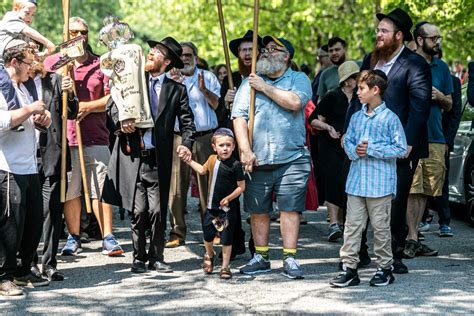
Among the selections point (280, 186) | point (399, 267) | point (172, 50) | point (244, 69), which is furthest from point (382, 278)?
point (244, 69)

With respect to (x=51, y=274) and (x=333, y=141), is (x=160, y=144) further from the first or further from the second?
(x=333, y=141)

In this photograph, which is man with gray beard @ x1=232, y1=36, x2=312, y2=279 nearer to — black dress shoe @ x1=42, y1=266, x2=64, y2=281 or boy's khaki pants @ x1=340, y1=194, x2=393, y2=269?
boy's khaki pants @ x1=340, y1=194, x2=393, y2=269

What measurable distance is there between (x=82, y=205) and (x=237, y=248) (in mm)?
2278

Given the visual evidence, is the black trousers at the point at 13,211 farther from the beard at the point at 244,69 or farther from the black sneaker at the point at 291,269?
the beard at the point at 244,69

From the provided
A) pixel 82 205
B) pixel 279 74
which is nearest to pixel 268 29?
pixel 82 205

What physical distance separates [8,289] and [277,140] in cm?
258

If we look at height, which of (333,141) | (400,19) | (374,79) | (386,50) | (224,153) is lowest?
(333,141)

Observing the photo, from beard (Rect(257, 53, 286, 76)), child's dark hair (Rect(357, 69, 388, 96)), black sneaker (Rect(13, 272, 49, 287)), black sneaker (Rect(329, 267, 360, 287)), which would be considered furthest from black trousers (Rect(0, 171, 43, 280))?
child's dark hair (Rect(357, 69, 388, 96))

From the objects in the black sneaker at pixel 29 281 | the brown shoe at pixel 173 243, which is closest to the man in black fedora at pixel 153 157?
the black sneaker at pixel 29 281

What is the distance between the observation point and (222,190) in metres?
9.69

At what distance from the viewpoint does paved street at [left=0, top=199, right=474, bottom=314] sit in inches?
324

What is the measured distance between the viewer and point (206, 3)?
31422 mm

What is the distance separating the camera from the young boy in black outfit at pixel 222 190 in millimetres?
9633

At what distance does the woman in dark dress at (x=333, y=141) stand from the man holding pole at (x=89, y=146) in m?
2.44
